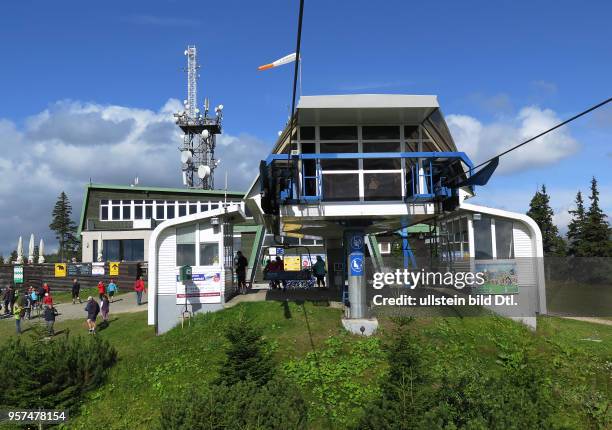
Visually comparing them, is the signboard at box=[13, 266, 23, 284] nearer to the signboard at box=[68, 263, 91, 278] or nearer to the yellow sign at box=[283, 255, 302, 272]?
the signboard at box=[68, 263, 91, 278]

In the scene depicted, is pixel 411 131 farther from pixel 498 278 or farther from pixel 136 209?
pixel 136 209

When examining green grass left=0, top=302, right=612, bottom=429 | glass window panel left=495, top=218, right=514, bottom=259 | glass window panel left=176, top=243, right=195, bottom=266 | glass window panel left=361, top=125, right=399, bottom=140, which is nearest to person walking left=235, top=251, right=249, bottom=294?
glass window panel left=176, top=243, right=195, bottom=266

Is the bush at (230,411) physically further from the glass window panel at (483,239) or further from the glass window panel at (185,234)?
the glass window panel at (483,239)

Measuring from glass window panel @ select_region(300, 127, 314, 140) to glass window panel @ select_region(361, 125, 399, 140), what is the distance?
156 centimetres

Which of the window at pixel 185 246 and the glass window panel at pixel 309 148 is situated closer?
the glass window panel at pixel 309 148

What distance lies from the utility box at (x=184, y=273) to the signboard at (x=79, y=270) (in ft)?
66.5

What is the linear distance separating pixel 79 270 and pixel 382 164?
93.4 feet

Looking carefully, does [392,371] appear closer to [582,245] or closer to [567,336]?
[567,336]

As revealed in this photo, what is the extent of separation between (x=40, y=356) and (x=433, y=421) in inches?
442

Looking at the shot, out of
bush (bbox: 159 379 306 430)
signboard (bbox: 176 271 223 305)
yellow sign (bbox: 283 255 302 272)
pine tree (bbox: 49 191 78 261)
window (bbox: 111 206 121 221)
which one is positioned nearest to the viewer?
bush (bbox: 159 379 306 430)

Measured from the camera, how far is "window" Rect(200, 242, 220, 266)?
63.3 feet

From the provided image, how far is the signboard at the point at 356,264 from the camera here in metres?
15.5

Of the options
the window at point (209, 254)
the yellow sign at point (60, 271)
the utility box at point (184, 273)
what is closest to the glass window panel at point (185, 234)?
the window at point (209, 254)

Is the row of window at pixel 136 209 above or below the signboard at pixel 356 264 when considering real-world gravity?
above
